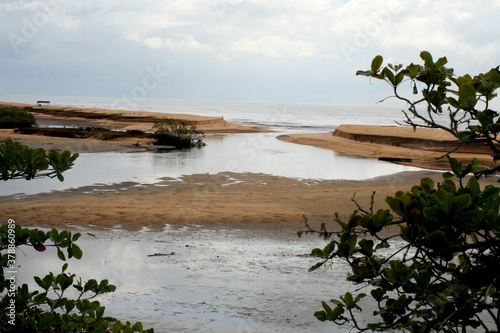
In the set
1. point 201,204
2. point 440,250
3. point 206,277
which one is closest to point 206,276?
point 206,277

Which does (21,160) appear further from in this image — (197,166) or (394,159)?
(394,159)

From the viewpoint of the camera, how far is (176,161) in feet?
61.5

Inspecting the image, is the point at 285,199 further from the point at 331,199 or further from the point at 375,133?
the point at 375,133

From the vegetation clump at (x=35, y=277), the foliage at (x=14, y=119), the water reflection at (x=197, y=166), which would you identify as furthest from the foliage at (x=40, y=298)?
the foliage at (x=14, y=119)

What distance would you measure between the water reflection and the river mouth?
19.5ft

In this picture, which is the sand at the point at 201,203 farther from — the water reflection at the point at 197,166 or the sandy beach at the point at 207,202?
the water reflection at the point at 197,166

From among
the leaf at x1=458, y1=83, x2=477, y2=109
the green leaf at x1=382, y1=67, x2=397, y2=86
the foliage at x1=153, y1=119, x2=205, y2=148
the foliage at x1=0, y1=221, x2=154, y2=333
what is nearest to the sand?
the foliage at x1=0, y1=221, x2=154, y2=333

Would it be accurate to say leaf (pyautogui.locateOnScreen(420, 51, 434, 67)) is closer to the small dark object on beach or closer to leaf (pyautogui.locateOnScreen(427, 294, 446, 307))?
leaf (pyautogui.locateOnScreen(427, 294, 446, 307))

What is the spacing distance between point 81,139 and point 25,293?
24.8 m

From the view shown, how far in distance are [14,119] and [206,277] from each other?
30.4 m

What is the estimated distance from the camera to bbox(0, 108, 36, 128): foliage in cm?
3147

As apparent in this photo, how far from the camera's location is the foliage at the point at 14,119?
3147 cm

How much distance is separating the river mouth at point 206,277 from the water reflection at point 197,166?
5936mm

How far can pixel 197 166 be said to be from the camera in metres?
17.2
